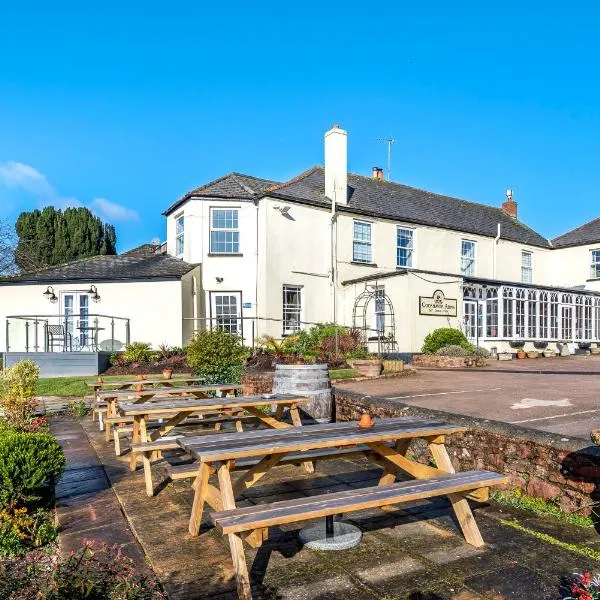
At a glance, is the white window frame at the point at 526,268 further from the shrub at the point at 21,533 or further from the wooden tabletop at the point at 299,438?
the shrub at the point at 21,533

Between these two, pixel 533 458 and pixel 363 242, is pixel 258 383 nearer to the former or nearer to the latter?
pixel 533 458

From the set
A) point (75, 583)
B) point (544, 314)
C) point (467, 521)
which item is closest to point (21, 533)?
point (75, 583)

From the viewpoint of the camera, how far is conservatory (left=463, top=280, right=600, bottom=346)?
2320 centimetres

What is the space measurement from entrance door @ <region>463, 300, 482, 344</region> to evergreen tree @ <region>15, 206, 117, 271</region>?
2359cm

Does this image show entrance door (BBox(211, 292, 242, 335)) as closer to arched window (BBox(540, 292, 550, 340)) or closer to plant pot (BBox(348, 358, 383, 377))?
plant pot (BBox(348, 358, 383, 377))

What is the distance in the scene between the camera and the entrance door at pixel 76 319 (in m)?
19.6

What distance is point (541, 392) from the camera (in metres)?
10.7

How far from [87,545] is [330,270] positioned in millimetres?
19460

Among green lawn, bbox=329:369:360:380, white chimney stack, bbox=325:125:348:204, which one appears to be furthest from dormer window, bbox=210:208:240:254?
green lawn, bbox=329:369:360:380

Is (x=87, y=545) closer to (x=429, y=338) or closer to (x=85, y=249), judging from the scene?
(x=429, y=338)

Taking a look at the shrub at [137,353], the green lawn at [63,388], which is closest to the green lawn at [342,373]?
the green lawn at [63,388]

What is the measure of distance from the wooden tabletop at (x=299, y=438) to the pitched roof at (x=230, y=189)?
1687cm

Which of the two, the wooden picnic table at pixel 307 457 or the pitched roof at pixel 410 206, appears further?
the pitched roof at pixel 410 206

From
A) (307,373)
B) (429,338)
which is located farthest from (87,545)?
(429,338)
